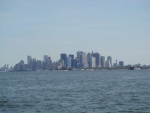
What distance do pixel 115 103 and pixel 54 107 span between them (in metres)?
7.52

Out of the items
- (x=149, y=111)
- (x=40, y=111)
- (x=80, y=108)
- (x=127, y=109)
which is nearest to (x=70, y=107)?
(x=80, y=108)

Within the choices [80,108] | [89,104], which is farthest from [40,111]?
[89,104]

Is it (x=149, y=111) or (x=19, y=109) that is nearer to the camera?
(x=149, y=111)

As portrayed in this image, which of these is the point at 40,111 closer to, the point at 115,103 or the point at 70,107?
the point at 70,107

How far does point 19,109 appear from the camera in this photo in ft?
115

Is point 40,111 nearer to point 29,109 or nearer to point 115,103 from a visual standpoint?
point 29,109

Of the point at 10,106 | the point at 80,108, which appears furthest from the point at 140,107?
the point at 10,106

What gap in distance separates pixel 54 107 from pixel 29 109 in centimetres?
281

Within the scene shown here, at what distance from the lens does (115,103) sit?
1470 inches

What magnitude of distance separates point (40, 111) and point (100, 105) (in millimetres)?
7338

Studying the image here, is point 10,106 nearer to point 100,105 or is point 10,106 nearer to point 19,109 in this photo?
point 19,109

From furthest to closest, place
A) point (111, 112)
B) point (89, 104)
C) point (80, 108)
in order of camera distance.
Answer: point (89, 104), point (80, 108), point (111, 112)

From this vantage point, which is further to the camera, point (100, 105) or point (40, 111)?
point (100, 105)

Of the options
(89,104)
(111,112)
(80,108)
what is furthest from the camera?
(89,104)
